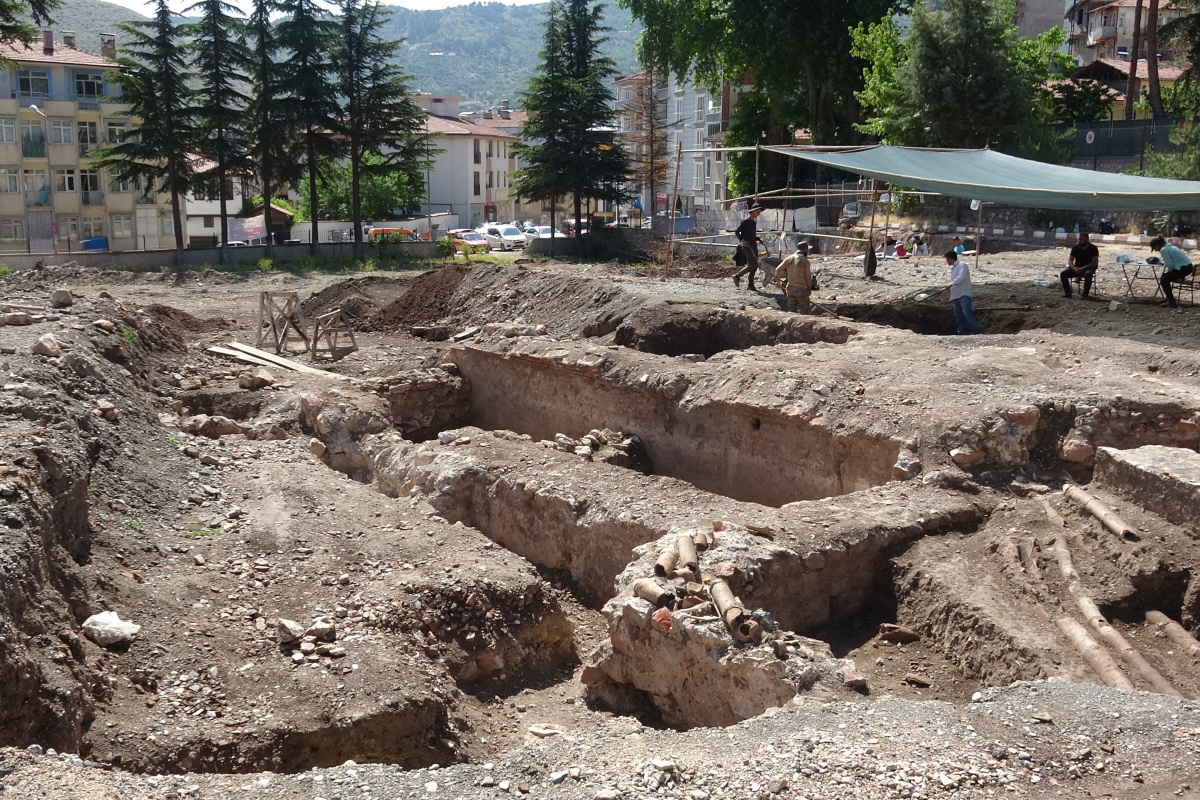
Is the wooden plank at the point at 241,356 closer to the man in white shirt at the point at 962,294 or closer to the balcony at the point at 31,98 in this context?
the man in white shirt at the point at 962,294

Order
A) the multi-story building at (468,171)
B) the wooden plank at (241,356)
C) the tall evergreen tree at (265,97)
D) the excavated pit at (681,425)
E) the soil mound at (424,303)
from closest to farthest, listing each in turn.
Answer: the excavated pit at (681,425)
the wooden plank at (241,356)
the soil mound at (424,303)
the tall evergreen tree at (265,97)
the multi-story building at (468,171)

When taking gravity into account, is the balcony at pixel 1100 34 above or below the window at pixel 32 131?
above

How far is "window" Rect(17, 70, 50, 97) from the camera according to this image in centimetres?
4281

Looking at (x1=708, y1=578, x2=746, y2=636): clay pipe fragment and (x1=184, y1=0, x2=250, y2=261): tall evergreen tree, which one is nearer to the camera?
(x1=708, y1=578, x2=746, y2=636): clay pipe fragment

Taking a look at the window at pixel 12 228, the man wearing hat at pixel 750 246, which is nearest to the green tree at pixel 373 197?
the window at pixel 12 228

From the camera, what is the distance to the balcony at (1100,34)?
205 feet

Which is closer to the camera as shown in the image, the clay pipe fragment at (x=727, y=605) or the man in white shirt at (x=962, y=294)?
the clay pipe fragment at (x=727, y=605)

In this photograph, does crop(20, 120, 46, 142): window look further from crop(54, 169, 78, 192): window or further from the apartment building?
crop(54, 169, 78, 192): window

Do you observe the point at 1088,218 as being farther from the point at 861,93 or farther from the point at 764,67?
the point at 764,67

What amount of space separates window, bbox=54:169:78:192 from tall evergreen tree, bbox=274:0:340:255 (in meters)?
12.8

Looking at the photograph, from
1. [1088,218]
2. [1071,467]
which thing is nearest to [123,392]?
[1071,467]

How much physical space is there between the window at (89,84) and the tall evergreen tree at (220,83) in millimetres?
10382

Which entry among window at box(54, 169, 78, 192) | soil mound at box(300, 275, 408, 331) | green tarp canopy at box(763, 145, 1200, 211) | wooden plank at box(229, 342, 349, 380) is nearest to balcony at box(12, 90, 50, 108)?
window at box(54, 169, 78, 192)

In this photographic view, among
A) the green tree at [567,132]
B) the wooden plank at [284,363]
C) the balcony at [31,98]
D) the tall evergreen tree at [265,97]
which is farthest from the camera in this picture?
the balcony at [31,98]
